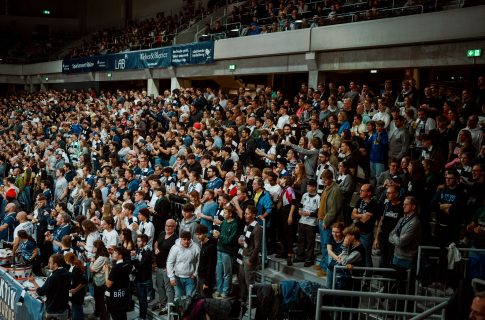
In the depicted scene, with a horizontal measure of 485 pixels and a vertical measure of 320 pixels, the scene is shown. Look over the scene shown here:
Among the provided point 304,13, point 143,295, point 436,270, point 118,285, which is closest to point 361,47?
point 304,13

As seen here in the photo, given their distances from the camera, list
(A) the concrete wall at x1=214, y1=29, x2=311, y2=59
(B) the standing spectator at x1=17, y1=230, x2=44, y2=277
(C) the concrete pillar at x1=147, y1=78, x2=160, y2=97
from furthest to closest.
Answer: (C) the concrete pillar at x1=147, y1=78, x2=160, y2=97 → (A) the concrete wall at x1=214, y1=29, x2=311, y2=59 → (B) the standing spectator at x1=17, y1=230, x2=44, y2=277

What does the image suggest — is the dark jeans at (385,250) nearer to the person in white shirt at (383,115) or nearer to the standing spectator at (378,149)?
the standing spectator at (378,149)

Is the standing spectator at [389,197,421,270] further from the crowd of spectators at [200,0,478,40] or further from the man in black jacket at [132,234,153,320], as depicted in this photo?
the crowd of spectators at [200,0,478,40]

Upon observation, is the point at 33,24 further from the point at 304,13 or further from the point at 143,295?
Answer: the point at 143,295

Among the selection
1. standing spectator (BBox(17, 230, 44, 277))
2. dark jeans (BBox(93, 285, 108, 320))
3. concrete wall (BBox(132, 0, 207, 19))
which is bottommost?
dark jeans (BBox(93, 285, 108, 320))

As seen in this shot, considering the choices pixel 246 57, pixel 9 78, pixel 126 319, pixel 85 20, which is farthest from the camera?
pixel 85 20

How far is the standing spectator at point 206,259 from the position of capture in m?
7.39

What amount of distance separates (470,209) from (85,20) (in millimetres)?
37803

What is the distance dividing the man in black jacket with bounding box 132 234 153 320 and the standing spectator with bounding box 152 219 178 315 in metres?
0.15

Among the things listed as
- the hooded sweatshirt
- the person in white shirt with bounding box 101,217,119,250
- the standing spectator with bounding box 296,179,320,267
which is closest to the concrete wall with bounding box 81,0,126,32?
the person in white shirt with bounding box 101,217,119,250

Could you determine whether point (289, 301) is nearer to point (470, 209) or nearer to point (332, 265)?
point (332, 265)

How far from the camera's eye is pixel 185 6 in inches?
1091

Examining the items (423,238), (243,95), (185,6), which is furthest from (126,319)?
(185,6)

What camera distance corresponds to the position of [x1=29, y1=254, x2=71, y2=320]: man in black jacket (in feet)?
24.1
